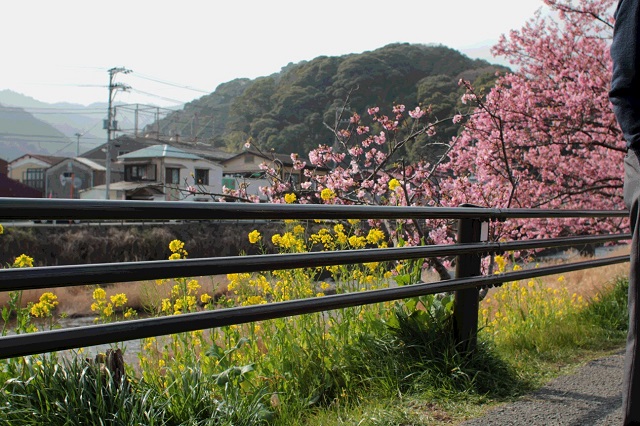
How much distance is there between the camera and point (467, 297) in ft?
11.3

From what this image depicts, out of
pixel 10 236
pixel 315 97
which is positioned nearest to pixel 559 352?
pixel 315 97

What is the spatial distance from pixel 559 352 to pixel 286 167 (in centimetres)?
599

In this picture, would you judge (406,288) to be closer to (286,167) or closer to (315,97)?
(286,167)

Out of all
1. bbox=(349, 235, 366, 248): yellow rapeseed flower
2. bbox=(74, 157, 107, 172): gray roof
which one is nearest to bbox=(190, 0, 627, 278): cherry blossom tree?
bbox=(349, 235, 366, 248): yellow rapeseed flower

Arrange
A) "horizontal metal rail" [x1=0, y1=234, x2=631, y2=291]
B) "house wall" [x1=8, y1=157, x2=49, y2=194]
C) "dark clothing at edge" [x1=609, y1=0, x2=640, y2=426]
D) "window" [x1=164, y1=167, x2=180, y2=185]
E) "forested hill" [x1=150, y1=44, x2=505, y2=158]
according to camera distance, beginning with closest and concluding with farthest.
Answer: "horizontal metal rail" [x1=0, y1=234, x2=631, y2=291], "dark clothing at edge" [x1=609, y1=0, x2=640, y2=426], "forested hill" [x1=150, y1=44, x2=505, y2=158], "window" [x1=164, y1=167, x2=180, y2=185], "house wall" [x1=8, y1=157, x2=49, y2=194]

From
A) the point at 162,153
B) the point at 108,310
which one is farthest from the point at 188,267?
the point at 162,153

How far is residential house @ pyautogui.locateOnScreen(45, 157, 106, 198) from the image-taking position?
193ft

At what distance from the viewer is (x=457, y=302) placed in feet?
11.3

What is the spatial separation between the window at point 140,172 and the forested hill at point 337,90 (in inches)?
571

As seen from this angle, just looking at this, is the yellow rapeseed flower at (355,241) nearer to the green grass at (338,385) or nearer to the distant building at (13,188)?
the green grass at (338,385)

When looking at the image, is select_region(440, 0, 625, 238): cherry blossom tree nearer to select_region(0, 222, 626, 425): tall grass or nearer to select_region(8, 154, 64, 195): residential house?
select_region(0, 222, 626, 425): tall grass

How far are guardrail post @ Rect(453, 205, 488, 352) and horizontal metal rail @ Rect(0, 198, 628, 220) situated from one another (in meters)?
0.18

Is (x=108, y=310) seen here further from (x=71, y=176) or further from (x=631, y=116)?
(x=71, y=176)

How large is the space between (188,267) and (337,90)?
14.6m
